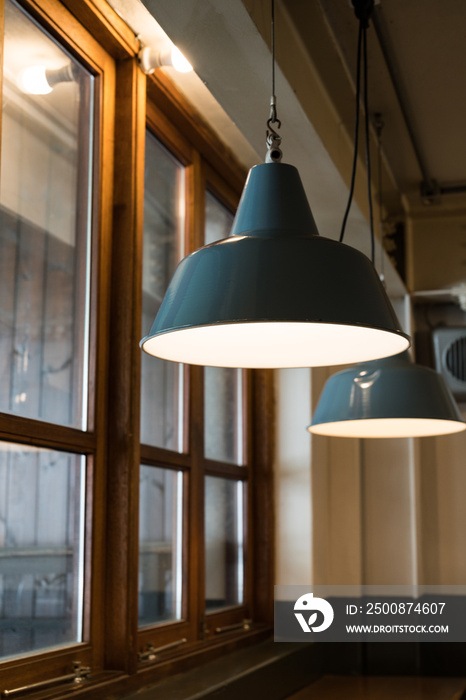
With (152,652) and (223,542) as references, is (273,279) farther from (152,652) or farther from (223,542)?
(223,542)

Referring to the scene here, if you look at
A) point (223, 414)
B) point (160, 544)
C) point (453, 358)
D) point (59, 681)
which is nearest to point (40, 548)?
point (59, 681)

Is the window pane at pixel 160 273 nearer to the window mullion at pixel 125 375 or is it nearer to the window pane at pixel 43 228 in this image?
the window mullion at pixel 125 375

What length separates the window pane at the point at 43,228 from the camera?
199 cm

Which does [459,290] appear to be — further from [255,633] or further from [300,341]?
[300,341]

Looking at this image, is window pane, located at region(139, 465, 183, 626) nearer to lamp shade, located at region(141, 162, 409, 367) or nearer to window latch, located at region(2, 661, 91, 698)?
window latch, located at region(2, 661, 91, 698)

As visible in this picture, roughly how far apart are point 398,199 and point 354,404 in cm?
234

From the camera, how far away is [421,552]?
4.12m

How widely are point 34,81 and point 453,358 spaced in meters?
2.68

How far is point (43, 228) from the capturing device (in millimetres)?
2150

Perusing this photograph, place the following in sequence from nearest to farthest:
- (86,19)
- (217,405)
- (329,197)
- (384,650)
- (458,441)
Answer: (86,19) → (329,197) → (217,405) → (384,650) → (458,441)

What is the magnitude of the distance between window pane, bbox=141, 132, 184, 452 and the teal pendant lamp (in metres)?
1.37

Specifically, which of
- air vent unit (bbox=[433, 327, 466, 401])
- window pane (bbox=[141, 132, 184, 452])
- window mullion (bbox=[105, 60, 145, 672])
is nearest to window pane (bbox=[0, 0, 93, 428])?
window mullion (bbox=[105, 60, 145, 672])

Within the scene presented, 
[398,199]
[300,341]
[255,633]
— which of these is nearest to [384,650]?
[255,633]

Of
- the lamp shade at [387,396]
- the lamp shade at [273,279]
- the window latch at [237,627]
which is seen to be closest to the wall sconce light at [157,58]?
the lamp shade at [387,396]
